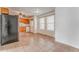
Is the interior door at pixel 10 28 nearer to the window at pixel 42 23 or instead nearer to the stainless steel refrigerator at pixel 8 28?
the stainless steel refrigerator at pixel 8 28

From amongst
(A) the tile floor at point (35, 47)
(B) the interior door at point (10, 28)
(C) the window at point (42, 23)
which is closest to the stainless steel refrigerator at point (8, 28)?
(B) the interior door at point (10, 28)

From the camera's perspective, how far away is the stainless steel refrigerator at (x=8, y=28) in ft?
13.5

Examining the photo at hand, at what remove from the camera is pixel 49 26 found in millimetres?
5758

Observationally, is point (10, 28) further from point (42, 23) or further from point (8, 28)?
point (42, 23)

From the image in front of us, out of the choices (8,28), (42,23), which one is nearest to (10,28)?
(8,28)

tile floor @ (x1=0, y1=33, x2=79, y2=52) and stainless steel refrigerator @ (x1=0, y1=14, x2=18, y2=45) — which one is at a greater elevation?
stainless steel refrigerator @ (x1=0, y1=14, x2=18, y2=45)

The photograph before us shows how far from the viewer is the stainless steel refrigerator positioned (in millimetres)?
4105

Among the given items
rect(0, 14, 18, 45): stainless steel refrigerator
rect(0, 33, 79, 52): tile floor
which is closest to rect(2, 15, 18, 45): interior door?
rect(0, 14, 18, 45): stainless steel refrigerator

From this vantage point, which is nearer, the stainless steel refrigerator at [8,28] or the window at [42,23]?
the stainless steel refrigerator at [8,28]

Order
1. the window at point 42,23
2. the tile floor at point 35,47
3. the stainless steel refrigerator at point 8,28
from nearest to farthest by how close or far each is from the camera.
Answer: the tile floor at point 35,47 < the stainless steel refrigerator at point 8,28 < the window at point 42,23

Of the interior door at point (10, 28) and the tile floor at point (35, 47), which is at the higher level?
the interior door at point (10, 28)

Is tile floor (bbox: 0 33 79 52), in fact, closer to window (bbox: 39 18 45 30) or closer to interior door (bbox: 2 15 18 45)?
interior door (bbox: 2 15 18 45)

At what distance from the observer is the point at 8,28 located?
4281 millimetres
